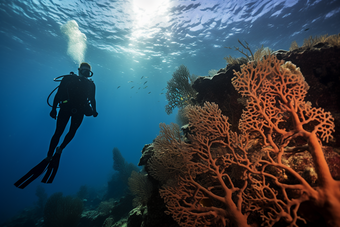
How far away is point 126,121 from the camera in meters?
174

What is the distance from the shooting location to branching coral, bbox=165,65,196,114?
287 inches

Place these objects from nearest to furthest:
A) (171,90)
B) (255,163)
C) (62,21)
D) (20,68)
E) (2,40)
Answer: (255,163) → (171,90) → (62,21) → (2,40) → (20,68)

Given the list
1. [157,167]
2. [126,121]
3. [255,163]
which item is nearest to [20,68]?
[157,167]

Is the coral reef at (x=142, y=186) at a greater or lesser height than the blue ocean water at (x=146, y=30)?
lesser

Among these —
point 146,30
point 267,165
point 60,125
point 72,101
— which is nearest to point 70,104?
point 72,101

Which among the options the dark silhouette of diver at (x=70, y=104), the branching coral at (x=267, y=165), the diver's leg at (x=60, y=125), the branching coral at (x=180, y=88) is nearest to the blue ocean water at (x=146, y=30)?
the branching coral at (x=180, y=88)

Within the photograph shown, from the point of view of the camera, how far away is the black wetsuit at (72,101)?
16.2 ft

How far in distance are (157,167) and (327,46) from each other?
5.15 m

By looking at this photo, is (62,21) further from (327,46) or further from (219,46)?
(327,46)

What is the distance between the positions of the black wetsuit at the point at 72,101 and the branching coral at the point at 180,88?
408 centimetres

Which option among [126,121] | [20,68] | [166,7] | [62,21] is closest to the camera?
[166,7]

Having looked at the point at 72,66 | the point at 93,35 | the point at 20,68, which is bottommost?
the point at 93,35

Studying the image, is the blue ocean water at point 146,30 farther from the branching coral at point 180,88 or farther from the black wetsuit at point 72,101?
the black wetsuit at point 72,101

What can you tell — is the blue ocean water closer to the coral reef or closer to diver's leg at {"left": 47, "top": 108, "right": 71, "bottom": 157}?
diver's leg at {"left": 47, "top": 108, "right": 71, "bottom": 157}
